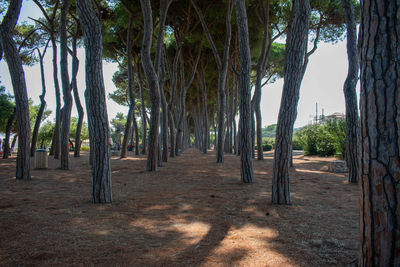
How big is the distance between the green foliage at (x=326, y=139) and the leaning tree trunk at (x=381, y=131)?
38.3 ft

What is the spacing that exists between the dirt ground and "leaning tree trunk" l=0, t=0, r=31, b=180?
106 cm

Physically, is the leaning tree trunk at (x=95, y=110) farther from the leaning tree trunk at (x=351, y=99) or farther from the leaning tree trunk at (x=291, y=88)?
the leaning tree trunk at (x=351, y=99)

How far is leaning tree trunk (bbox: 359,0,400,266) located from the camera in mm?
1725

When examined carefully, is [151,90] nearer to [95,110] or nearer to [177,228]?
[95,110]

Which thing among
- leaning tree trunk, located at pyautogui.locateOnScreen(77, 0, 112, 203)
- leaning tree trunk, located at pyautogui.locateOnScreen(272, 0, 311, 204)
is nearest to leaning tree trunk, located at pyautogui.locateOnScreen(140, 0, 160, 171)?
leaning tree trunk, located at pyautogui.locateOnScreen(77, 0, 112, 203)

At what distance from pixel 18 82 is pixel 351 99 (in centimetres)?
826

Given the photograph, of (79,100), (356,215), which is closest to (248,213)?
(356,215)

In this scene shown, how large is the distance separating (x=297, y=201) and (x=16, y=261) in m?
4.01

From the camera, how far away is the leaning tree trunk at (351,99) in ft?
21.1

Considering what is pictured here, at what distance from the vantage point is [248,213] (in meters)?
3.79

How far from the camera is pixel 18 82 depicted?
6.32 metres

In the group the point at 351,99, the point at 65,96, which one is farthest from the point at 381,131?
the point at 65,96

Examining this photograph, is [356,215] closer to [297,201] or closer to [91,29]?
[297,201]

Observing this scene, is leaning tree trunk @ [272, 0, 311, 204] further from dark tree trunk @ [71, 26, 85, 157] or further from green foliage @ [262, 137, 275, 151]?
green foliage @ [262, 137, 275, 151]
